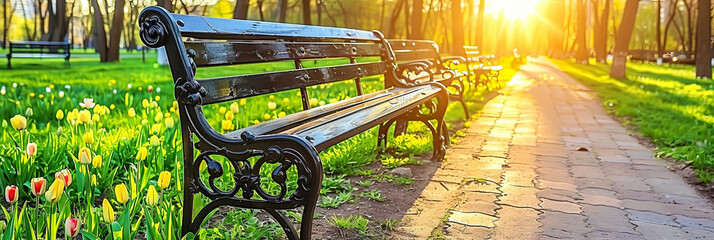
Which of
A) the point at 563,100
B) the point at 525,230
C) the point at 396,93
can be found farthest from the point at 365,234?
the point at 563,100

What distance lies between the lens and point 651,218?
357cm

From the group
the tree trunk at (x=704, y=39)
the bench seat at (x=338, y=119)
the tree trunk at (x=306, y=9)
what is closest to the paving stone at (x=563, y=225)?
the bench seat at (x=338, y=119)

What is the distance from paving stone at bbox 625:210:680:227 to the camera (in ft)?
11.5

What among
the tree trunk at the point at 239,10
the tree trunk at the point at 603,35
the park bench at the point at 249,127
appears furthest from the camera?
the tree trunk at the point at 603,35

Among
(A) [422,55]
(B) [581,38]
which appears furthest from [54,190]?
(B) [581,38]

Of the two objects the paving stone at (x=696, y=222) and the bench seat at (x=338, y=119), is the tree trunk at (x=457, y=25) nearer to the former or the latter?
the bench seat at (x=338, y=119)

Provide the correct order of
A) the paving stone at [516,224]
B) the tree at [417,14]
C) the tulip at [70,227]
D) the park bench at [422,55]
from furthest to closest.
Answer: the tree at [417,14], the park bench at [422,55], the paving stone at [516,224], the tulip at [70,227]

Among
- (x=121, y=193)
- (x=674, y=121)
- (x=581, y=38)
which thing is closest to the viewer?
(x=121, y=193)

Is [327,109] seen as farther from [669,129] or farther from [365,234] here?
[669,129]

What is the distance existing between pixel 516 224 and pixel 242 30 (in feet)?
5.80

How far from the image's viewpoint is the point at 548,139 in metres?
6.45

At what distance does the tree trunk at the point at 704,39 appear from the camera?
17.5 metres

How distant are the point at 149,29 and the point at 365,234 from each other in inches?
54.6

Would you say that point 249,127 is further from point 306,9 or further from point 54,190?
point 306,9
